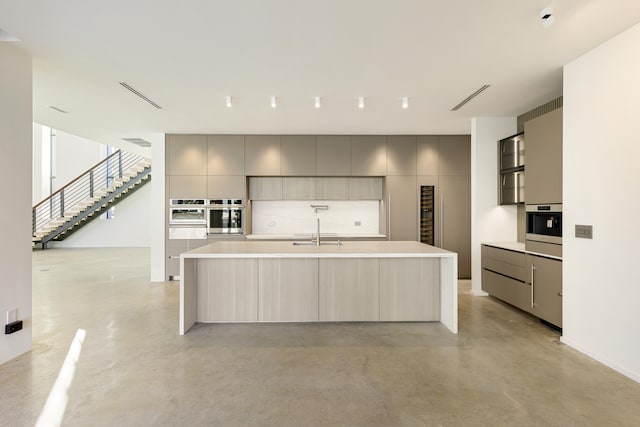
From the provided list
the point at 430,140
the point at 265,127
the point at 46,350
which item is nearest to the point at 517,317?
the point at 430,140

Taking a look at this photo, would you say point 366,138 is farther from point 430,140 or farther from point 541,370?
point 541,370

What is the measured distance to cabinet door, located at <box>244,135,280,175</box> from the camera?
6309mm

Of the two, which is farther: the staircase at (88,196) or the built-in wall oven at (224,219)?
the staircase at (88,196)

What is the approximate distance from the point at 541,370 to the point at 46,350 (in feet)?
14.0

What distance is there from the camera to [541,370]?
9.13 ft

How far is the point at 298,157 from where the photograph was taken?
20.7 ft

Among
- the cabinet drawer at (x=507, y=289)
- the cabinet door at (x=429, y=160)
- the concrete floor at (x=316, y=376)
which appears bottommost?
the concrete floor at (x=316, y=376)

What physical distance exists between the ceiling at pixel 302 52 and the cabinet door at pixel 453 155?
1.33 metres

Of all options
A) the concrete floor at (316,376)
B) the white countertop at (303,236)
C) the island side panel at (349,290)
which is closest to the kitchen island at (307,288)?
the island side panel at (349,290)

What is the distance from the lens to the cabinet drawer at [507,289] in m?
4.12

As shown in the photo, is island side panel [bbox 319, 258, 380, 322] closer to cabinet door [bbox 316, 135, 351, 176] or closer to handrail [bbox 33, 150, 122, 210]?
cabinet door [bbox 316, 135, 351, 176]

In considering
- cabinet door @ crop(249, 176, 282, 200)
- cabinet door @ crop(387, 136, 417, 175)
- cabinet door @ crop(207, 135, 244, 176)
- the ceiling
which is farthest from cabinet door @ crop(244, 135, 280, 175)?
cabinet door @ crop(387, 136, 417, 175)

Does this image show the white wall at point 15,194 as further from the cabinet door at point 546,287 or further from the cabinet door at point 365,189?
the cabinet door at point 546,287

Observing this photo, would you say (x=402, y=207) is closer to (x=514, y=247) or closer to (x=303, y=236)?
(x=303, y=236)
